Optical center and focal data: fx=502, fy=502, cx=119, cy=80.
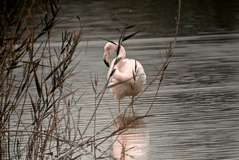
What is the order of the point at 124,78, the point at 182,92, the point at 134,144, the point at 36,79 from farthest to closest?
the point at 182,92 → the point at 124,78 → the point at 134,144 → the point at 36,79

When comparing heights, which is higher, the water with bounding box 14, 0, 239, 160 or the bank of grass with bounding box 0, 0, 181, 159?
the bank of grass with bounding box 0, 0, 181, 159

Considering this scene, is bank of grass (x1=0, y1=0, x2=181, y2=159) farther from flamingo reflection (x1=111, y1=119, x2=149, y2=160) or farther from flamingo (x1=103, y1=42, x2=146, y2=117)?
flamingo (x1=103, y1=42, x2=146, y2=117)

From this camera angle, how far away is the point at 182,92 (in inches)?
316

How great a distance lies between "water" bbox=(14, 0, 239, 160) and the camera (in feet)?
17.8

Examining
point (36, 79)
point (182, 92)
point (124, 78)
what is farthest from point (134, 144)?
point (182, 92)

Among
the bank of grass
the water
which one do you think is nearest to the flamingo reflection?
the water

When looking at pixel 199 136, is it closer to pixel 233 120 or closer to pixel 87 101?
pixel 233 120

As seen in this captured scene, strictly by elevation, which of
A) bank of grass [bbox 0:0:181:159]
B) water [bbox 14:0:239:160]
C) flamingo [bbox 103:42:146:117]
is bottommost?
water [bbox 14:0:239:160]

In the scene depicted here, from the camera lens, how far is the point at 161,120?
6.53m

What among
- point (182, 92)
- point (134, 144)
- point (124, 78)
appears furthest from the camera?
point (182, 92)

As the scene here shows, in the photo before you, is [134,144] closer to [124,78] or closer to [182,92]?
[124,78]

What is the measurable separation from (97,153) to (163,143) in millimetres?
764

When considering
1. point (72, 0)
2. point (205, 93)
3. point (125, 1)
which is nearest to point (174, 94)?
point (205, 93)

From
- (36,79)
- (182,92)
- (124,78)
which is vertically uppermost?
(36,79)
